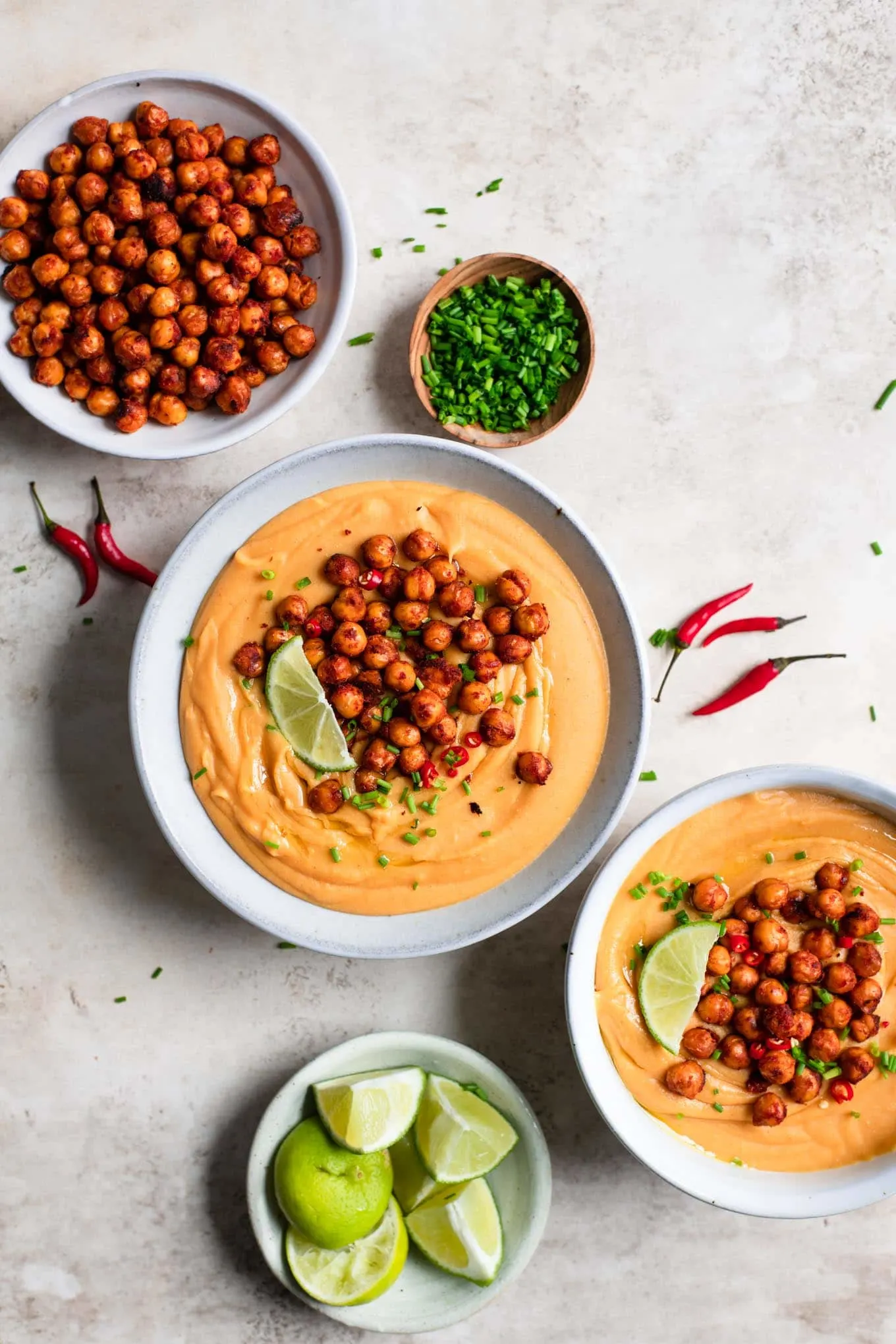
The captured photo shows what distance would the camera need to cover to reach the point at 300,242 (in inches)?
145

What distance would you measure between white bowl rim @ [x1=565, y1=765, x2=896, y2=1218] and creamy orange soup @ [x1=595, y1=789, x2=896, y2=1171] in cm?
4

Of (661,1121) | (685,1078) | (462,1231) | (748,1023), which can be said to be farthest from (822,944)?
(462,1231)

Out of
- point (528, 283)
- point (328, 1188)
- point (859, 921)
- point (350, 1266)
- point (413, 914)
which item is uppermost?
point (528, 283)

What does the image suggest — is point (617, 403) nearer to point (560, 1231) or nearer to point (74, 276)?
point (74, 276)

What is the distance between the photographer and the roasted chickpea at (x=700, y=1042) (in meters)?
3.53

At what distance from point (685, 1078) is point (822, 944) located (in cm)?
63

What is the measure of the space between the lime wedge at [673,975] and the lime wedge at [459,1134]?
66cm

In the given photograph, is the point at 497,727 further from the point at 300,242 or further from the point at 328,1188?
the point at 300,242

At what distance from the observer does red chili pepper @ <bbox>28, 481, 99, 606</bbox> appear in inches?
154

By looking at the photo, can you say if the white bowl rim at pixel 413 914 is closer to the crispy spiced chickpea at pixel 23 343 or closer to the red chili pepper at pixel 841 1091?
the crispy spiced chickpea at pixel 23 343

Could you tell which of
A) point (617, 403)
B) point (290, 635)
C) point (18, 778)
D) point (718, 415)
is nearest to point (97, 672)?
point (18, 778)

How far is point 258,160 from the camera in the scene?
3658 mm

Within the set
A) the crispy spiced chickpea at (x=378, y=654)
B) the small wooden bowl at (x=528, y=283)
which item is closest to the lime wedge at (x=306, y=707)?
the crispy spiced chickpea at (x=378, y=654)

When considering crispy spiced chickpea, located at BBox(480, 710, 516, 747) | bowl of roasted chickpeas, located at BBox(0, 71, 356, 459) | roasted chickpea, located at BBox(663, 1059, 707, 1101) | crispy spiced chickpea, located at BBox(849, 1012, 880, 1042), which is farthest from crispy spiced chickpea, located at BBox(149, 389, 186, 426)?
crispy spiced chickpea, located at BBox(849, 1012, 880, 1042)
